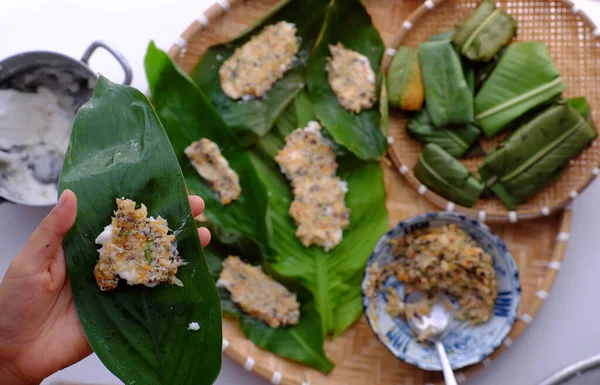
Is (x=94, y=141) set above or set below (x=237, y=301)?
above

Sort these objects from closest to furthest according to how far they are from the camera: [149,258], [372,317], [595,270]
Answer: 1. [149,258]
2. [372,317]
3. [595,270]

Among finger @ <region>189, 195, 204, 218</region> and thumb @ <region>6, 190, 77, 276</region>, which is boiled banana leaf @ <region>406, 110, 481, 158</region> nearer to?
finger @ <region>189, 195, 204, 218</region>

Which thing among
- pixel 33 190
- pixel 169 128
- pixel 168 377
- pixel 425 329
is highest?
pixel 169 128

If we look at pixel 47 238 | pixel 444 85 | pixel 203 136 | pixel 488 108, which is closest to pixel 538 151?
pixel 488 108

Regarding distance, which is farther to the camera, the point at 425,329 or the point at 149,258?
the point at 425,329

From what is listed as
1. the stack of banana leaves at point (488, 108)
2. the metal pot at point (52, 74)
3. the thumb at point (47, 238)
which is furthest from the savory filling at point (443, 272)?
the metal pot at point (52, 74)

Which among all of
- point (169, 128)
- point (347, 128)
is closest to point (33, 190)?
point (169, 128)

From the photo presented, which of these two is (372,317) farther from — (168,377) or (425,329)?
(168,377)
